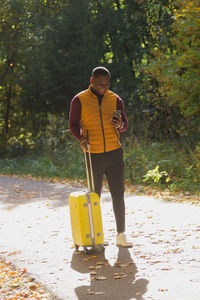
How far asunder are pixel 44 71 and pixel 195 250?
16.2m

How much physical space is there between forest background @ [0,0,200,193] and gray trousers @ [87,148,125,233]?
15.4ft

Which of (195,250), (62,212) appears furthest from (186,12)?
(195,250)

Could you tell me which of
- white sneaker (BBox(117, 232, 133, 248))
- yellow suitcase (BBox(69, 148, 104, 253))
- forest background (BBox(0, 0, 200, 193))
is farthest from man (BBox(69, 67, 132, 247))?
forest background (BBox(0, 0, 200, 193))

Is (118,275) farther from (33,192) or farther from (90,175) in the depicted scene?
(33,192)

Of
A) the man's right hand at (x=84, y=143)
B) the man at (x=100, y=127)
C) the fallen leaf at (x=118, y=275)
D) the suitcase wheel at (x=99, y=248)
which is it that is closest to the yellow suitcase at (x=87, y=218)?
the suitcase wheel at (x=99, y=248)

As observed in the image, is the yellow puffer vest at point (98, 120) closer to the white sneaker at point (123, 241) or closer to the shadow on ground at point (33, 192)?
the white sneaker at point (123, 241)

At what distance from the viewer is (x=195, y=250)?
18.5 ft

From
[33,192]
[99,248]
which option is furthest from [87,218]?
[33,192]

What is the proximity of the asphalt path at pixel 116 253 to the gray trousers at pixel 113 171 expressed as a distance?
0.53m

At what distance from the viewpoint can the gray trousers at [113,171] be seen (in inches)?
234

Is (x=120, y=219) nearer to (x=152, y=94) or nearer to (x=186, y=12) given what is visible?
(x=186, y=12)

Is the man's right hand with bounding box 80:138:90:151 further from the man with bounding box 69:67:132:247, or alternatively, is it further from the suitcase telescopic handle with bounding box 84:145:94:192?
the suitcase telescopic handle with bounding box 84:145:94:192

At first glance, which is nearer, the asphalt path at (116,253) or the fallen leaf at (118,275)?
the asphalt path at (116,253)

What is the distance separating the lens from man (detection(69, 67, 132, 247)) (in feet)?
19.0
